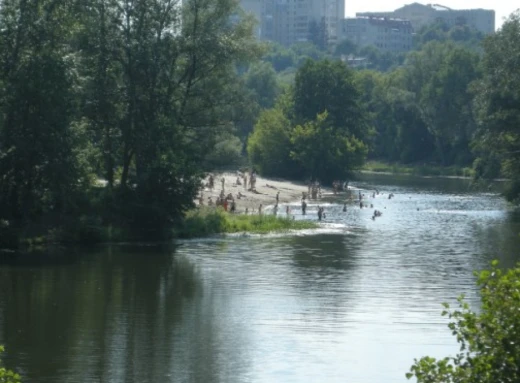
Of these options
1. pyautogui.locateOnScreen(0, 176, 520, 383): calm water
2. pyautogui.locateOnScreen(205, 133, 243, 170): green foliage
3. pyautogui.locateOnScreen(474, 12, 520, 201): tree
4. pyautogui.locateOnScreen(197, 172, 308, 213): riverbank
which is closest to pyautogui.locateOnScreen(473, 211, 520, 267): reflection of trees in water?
pyautogui.locateOnScreen(0, 176, 520, 383): calm water

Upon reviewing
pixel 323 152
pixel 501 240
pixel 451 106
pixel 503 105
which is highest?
pixel 451 106

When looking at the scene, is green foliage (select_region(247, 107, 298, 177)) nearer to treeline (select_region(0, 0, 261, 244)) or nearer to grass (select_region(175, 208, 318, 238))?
grass (select_region(175, 208, 318, 238))

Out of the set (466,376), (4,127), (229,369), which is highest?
(4,127)

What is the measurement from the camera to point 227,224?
58219mm

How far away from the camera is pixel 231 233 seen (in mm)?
57312

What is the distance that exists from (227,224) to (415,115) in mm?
79858

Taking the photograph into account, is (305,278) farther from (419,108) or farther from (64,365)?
(419,108)

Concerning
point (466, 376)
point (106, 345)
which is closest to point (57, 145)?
point (106, 345)

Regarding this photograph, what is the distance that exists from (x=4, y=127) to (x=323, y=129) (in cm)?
5636

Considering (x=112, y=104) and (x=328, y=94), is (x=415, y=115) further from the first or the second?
(x=112, y=104)

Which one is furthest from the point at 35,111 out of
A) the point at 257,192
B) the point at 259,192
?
the point at 259,192

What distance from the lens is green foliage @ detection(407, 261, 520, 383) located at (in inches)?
569

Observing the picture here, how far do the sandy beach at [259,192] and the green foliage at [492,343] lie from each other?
54.0 meters

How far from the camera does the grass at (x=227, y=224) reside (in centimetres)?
5604
